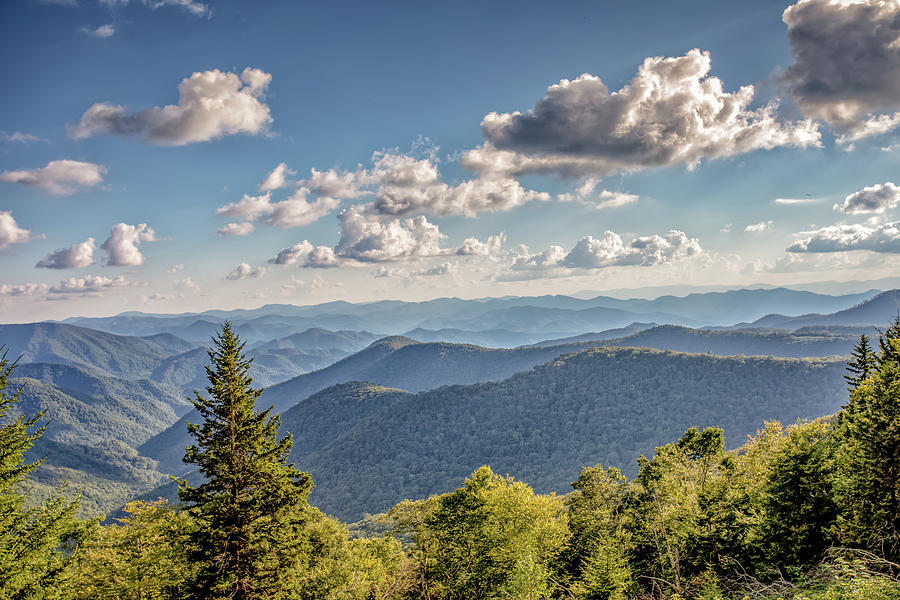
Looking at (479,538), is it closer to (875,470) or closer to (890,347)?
(875,470)

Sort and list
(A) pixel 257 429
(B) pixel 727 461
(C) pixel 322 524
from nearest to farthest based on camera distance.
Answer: (A) pixel 257 429, (C) pixel 322 524, (B) pixel 727 461

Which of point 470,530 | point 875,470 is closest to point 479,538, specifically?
point 470,530

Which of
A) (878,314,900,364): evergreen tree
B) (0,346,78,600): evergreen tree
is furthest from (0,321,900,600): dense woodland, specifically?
(878,314,900,364): evergreen tree

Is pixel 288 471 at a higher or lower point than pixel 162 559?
higher

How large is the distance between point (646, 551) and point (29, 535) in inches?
1679

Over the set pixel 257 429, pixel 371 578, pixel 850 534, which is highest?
pixel 257 429

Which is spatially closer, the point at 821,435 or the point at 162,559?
the point at 162,559

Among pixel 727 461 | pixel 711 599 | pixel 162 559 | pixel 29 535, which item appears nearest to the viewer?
pixel 711 599

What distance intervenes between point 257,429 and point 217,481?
10.2ft

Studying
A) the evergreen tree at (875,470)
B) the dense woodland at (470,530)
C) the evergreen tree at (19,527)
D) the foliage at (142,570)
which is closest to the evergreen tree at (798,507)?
the dense woodland at (470,530)

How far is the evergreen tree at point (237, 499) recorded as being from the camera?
22406 mm

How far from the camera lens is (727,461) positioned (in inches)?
1933

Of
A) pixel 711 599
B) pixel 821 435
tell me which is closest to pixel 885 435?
pixel 821 435

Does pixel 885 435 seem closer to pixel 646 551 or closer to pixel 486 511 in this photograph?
pixel 646 551
